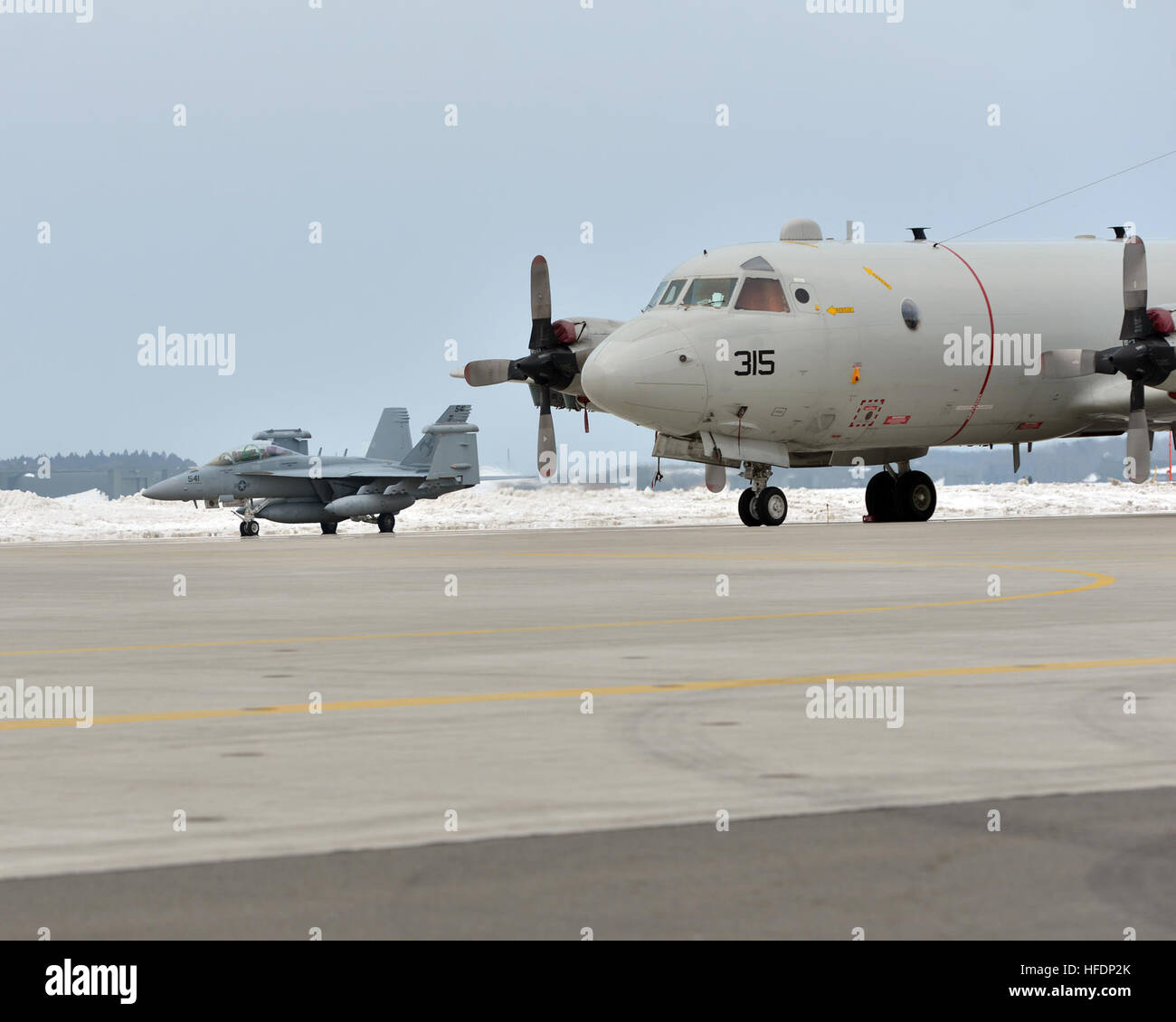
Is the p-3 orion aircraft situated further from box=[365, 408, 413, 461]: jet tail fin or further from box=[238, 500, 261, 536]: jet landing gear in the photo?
box=[365, 408, 413, 461]: jet tail fin

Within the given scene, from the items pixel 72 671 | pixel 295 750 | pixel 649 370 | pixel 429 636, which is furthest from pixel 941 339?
pixel 295 750

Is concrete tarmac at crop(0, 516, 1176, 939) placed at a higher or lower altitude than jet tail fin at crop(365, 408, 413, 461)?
lower

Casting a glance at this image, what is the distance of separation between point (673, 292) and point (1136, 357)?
32.8 feet

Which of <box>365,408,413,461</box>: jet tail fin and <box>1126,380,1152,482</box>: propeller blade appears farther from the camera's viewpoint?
<box>365,408,413,461</box>: jet tail fin

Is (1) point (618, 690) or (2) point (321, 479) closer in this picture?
(1) point (618, 690)

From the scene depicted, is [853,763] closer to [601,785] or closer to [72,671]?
[601,785]

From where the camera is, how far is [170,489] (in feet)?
198

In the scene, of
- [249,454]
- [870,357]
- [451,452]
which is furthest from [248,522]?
[870,357]

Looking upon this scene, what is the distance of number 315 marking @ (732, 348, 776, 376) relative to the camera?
106 ft

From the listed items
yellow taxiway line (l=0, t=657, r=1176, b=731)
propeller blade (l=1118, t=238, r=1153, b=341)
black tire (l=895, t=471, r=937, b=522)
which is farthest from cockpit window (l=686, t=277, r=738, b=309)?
yellow taxiway line (l=0, t=657, r=1176, b=731)

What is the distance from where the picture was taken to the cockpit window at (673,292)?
33656mm

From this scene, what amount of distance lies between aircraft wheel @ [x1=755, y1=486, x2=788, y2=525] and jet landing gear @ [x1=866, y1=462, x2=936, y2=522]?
491 centimetres

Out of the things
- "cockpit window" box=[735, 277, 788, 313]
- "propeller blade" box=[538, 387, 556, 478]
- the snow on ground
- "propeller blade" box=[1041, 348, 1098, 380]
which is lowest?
the snow on ground

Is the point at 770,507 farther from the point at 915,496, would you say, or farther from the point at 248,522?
the point at 248,522
